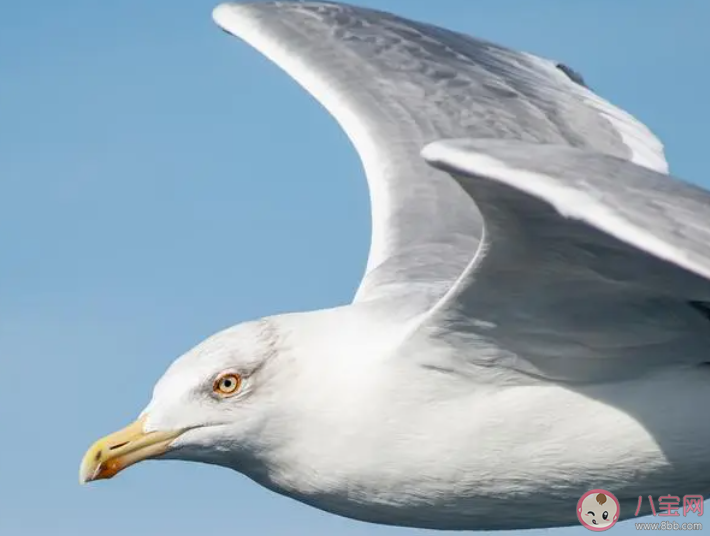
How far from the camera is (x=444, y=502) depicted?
32.2 ft

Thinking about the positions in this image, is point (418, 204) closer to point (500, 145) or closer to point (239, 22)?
point (239, 22)

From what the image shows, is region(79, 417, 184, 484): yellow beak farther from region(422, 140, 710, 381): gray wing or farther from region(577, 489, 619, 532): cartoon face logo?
region(577, 489, 619, 532): cartoon face logo

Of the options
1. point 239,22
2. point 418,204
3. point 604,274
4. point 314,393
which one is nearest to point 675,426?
point 604,274

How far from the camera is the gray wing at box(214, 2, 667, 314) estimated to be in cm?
1230

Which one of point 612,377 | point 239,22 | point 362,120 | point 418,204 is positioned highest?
point 239,22

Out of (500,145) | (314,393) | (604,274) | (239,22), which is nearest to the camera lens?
(500,145)

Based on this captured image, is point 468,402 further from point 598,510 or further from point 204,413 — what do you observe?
point 204,413

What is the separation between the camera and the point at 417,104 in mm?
13773

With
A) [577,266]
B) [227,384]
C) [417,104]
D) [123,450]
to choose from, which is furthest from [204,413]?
[417,104]

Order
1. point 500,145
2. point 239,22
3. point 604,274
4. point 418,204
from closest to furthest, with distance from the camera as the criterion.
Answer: point 500,145 < point 604,274 < point 418,204 < point 239,22

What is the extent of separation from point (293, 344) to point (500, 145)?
1894 mm

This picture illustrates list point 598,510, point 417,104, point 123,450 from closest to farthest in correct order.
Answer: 1. point 123,450
2. point 598,510
3. point 417,104

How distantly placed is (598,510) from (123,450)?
2.49 m

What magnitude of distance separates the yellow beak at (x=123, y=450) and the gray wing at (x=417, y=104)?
2.23 meters
